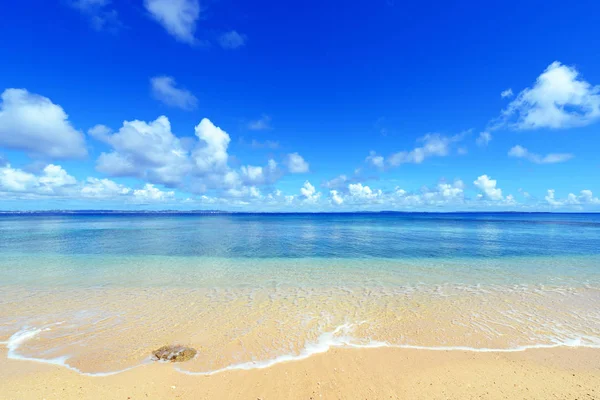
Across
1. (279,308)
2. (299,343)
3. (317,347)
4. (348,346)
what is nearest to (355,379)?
(348,346)

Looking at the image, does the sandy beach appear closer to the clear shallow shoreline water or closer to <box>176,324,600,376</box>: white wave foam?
<box>176,324,600,376</box>: white wave foam

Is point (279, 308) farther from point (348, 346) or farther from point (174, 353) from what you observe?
point (174, 353)

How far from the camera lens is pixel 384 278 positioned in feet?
55.8

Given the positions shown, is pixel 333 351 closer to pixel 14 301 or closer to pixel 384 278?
pixel 384 278

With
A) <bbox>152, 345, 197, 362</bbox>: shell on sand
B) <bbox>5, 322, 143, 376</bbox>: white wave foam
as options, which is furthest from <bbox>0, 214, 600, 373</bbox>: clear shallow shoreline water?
<bbox>152, 345, 197, 362</bbox>: shell on sand

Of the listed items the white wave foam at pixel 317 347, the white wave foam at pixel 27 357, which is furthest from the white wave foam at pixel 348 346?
the white wave foam at pixel 27 357

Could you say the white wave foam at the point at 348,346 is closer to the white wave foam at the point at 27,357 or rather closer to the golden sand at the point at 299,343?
the golden sand at the point at 299,343

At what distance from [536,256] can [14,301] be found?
36211 mm

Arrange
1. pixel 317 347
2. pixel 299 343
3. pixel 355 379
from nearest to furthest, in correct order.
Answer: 1. pixel 355 379
2. pixel 317 347
3. pixel 299 343

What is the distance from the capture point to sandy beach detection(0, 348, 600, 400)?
21.0ft

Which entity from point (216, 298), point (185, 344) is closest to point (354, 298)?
point (216, 298)

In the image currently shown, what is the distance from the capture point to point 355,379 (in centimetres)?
695

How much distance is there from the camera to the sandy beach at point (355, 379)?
6.39m

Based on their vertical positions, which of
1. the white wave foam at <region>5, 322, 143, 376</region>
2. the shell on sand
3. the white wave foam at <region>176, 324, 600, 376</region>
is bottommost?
the white wave foam at <region>5, 322, 143, 376</region>
